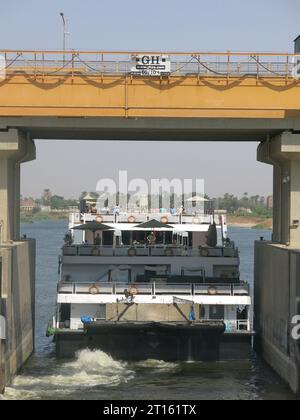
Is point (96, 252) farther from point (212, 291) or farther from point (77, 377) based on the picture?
point (77, 377)

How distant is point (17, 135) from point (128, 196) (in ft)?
78.0

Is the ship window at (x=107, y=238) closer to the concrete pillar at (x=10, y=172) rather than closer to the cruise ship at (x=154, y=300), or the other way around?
the cruise ship at (x=154, y=300)

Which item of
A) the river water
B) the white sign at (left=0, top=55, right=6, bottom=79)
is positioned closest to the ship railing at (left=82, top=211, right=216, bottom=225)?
the river water

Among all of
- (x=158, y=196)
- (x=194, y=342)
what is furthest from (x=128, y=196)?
(x=194, y=342)

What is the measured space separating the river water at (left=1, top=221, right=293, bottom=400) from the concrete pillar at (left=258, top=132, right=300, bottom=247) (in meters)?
5.21

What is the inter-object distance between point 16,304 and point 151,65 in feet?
31.7

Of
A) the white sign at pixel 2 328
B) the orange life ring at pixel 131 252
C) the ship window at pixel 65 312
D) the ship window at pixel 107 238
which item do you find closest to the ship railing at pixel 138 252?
the orange life ring at pixel 131 252

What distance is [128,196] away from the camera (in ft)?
197

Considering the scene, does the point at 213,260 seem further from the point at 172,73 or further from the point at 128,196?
the point at 128,196

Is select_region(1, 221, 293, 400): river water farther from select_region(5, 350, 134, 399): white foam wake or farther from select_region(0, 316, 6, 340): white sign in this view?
select_region(0, 316, 6, 340): white sign

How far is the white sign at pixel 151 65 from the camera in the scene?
1423 inches

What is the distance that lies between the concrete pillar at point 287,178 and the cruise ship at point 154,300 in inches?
121

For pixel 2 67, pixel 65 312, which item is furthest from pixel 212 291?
pixel 2 67

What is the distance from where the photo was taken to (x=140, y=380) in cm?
3634
